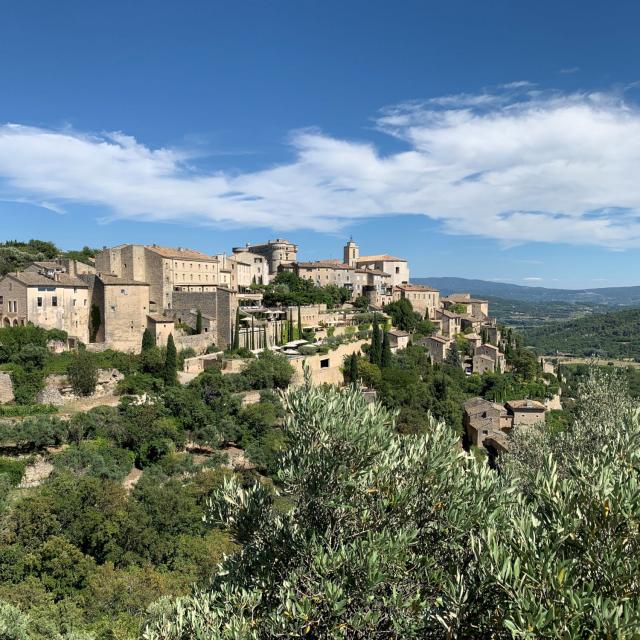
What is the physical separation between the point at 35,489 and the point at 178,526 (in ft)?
19.6

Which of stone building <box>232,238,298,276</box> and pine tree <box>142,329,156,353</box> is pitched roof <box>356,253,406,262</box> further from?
pine tree <box>142,329,156,353</box>

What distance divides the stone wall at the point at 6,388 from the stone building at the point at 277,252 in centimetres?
4173

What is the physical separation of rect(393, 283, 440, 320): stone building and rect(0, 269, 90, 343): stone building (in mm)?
37928

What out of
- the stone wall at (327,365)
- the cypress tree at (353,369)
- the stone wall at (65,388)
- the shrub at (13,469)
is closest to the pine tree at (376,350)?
the stone wall at (327,365)

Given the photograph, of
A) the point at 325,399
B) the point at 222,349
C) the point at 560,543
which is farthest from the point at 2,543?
the point at 222,349

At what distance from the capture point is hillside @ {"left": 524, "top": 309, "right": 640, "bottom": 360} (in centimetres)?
13438

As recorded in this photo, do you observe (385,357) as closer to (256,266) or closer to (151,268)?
(151,268)

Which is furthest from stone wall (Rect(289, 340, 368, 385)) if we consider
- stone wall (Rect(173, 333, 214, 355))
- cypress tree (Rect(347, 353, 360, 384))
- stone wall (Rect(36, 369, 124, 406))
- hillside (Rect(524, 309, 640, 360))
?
hillside (Rect(524, 309, 640, 360))

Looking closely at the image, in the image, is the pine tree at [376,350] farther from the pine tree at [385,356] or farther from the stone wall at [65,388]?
the stone wall at [65,388]

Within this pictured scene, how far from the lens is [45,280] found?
106ft

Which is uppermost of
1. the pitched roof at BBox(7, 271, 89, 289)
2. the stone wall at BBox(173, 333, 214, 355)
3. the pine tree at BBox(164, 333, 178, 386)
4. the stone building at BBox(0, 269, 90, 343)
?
the pitched roof at BBox(7, 271, 89, 289)

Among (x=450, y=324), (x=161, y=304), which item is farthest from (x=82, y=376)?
(x=450, y=324)

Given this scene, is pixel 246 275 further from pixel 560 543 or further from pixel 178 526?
pixel 560 543

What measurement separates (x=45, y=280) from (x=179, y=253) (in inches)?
496
